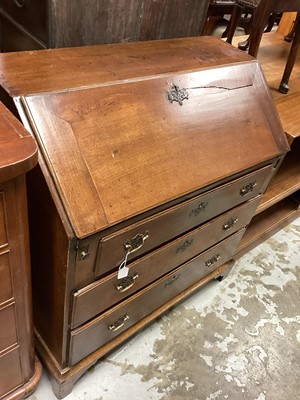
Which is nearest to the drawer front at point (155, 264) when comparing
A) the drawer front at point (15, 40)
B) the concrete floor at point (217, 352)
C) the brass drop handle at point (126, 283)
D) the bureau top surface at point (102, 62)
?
the brass drop handle at point (126, 283)

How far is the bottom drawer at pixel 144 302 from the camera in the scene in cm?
113

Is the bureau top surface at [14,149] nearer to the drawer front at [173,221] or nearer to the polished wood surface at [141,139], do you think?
the polished wood surface at [141,139]

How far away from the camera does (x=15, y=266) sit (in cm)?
83

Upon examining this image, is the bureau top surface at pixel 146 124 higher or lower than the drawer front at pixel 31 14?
lower

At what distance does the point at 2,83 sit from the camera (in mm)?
825

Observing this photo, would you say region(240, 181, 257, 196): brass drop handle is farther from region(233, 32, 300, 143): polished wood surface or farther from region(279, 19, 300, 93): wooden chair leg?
region(279, 19, 300, 93): wooden chair leg

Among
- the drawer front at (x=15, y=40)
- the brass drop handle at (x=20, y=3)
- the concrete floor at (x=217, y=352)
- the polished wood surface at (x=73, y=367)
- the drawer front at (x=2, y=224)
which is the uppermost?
the brass drop handle at (x=20, y=3)

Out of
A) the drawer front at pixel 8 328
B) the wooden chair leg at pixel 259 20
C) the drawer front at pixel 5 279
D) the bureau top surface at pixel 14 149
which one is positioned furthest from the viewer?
the wooden chair leg at pixel 259 20

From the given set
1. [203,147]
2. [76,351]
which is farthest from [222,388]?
[203,147]

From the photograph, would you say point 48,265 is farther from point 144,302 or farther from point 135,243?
point 144,302

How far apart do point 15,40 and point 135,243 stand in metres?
0.90

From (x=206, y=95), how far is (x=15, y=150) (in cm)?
66

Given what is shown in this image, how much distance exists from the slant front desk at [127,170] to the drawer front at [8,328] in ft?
0.41

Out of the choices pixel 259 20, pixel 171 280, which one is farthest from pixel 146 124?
pixel 259 20
